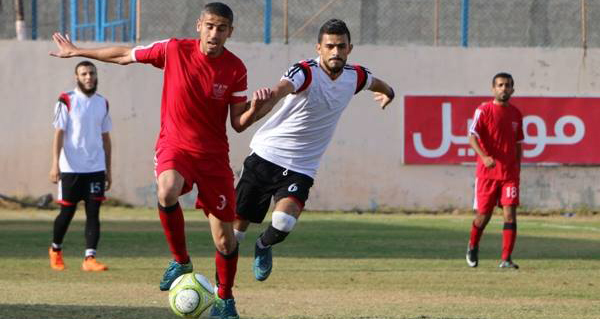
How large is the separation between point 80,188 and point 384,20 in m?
13.0

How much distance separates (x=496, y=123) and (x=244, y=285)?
12.5 ft

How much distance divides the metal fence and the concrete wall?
675 mm

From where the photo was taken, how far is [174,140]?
888 cm

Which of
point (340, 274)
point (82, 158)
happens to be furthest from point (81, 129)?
point (340, 274)

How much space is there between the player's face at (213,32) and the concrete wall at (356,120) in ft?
46.5

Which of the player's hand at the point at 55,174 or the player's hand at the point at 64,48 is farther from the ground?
the player's hand at the point at 64,48

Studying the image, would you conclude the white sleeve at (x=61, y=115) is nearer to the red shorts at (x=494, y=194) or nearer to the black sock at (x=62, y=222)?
the black sock at (x=62, y=222)

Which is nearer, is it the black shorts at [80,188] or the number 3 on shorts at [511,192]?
the black shorts at [80,188]

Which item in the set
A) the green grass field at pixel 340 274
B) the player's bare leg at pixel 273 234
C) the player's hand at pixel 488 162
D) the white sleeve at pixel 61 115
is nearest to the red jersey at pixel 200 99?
the green grass field at pixel 340 274

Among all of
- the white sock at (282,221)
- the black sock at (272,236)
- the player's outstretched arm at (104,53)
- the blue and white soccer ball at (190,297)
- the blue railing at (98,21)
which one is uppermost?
the blue railing at (98,21)

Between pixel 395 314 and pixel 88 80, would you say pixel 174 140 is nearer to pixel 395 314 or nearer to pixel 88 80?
pixel 395 314

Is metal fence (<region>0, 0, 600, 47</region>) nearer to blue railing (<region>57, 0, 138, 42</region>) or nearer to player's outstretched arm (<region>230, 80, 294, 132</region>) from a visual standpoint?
blue railing (<region>57, 0, 138, 42</region>)

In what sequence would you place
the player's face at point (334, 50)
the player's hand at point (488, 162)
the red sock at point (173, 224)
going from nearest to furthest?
1. the red sock at point (173, 224)
2. the player's face at point (334, 50)
3. the player's hand at point (488, 162)

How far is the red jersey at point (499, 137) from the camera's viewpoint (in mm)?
13906
